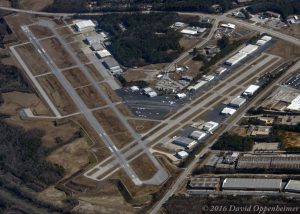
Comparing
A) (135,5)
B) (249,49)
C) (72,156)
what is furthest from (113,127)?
(135,5)

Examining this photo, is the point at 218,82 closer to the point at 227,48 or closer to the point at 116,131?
the point at 227,48

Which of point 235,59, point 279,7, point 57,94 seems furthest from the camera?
point 279,7

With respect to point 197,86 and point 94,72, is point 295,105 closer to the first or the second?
point 197,86

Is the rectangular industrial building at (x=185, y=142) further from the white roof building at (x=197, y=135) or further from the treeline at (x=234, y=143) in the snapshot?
the treeline at (x=234, y=143)

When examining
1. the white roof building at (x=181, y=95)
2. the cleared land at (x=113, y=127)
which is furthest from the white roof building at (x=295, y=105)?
the cleared land at (x=113, y=127)

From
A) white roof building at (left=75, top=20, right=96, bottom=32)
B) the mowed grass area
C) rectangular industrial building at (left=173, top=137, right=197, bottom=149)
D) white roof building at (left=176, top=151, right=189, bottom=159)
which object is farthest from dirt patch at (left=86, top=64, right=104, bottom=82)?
the mowed grass area

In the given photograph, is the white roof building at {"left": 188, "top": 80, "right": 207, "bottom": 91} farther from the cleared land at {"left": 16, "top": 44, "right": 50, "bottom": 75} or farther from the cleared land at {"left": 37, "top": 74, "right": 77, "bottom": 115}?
the cleared land at {"left": 16, "top": 44, "right": 50, "bottom": 75}

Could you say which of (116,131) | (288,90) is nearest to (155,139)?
(116,131)
